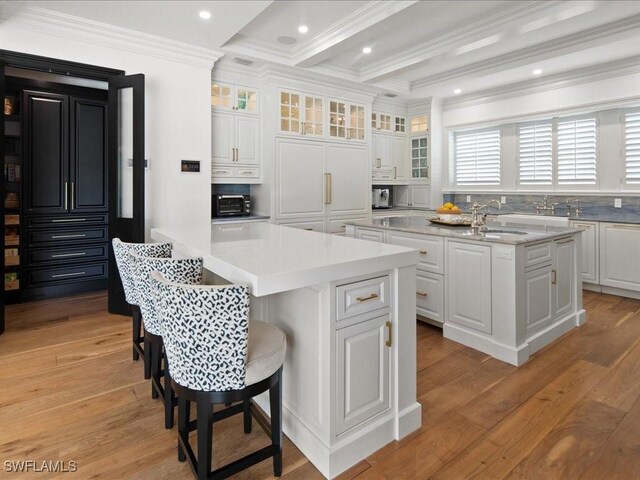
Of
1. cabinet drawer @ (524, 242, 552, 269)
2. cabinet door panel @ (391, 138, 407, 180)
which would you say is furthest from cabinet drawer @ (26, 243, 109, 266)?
cabinet drawer @ (524, 242, 552, 269)

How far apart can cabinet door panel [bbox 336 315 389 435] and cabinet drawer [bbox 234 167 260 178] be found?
3.60m

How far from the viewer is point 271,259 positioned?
1.62 meters

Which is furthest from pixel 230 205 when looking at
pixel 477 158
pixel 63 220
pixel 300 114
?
pixel 477 158

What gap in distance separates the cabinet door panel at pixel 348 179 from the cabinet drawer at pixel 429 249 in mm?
2193

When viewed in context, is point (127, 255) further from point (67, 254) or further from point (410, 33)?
point (410, 33)

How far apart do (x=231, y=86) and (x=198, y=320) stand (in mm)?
4154

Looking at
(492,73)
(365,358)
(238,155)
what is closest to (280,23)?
(238,155)

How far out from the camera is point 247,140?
16.2 feet

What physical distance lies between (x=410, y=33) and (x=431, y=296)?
9.19 feet

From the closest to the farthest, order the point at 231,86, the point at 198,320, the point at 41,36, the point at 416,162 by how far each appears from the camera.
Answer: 1. the point at 198,320
2. the point at 41,36
3. the point at 231,86
4. the point at 416,162

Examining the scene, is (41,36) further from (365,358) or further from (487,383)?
(487,383)

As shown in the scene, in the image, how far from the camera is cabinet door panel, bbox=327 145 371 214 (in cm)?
555

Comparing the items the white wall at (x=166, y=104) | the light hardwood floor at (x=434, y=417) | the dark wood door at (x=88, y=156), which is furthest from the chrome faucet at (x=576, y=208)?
the dark wood door at (x=88, y=156)

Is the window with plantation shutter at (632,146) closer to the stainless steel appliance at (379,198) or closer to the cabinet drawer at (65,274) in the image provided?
the stainless steel appliance at (379,198)
